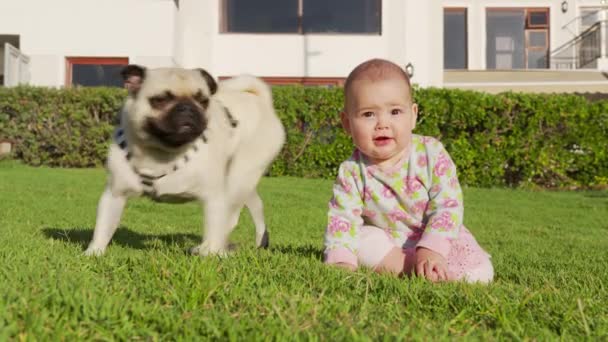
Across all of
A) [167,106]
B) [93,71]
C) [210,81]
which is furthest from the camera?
[93,71]

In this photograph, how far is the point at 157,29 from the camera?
51.3ft

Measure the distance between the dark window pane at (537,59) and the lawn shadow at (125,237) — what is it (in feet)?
88.7

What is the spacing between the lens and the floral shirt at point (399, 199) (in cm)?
361

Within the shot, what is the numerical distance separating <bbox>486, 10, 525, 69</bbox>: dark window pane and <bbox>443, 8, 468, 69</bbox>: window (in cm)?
122

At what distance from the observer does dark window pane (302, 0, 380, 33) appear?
57.6ft

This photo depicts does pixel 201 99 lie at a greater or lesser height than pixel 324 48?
lesser

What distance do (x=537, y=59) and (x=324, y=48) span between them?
53.2ft

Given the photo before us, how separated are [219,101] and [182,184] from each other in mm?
1013

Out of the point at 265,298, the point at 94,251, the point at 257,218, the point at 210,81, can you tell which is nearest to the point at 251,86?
the point at 210,81

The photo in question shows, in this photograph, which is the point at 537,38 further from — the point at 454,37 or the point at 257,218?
the point at 257,218

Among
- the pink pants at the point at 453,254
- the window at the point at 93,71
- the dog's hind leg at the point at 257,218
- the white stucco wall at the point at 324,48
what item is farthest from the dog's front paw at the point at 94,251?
the white stucco wall at the point at 324,48

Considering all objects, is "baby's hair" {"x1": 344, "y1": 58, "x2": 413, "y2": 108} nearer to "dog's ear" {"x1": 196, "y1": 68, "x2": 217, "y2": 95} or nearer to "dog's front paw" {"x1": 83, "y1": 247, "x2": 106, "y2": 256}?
"dog's ear" {"x1": 196, "y1": 68, "x2": 217, "y2": 95}

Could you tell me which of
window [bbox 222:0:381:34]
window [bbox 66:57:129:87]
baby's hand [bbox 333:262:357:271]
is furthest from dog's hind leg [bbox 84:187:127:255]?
window [bbox 222:0:381:34]

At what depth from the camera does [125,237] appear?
207 inches
